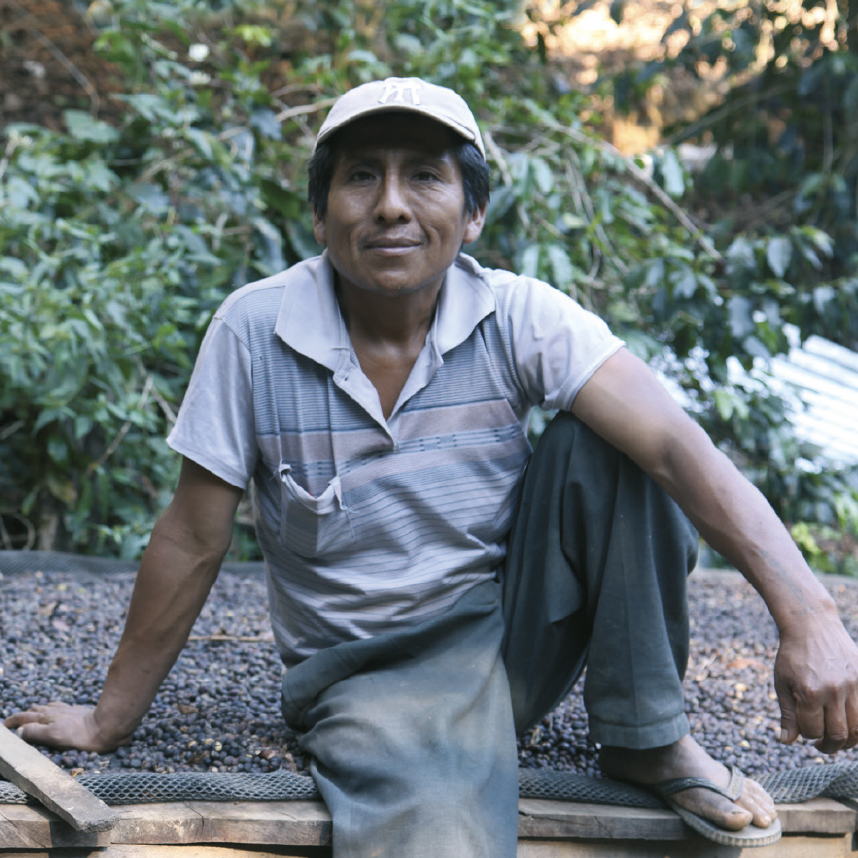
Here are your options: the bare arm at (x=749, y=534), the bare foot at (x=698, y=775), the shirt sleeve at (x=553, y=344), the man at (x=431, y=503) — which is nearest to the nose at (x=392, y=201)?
the man at (x=431, y=503)

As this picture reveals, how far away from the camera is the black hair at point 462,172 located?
5.28 ft

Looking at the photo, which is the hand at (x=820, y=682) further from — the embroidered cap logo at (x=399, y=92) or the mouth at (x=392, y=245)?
the embroidered cap logo at (x=399, y=92)

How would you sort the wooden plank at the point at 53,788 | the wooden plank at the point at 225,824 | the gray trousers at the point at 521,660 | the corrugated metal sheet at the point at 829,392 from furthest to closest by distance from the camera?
the corrugated metal sheet at the point at 829,392, the gray trousers at the point at 521,660, the wooden plank at the point at 225,824, the wooden plank at the point at 53,788

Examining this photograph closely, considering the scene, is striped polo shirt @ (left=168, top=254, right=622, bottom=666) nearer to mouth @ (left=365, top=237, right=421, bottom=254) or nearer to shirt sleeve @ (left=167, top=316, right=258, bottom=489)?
shirt sleeve @ (left=167, top=316, right=258, bottom=489)

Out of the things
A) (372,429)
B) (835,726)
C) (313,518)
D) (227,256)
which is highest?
(227,256)

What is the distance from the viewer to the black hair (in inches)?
63.4

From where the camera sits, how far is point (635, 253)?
351 centimetres

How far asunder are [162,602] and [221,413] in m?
0.32

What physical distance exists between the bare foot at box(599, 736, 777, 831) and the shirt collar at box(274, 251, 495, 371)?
0.74m

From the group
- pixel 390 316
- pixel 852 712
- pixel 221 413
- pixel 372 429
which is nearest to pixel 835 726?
pixel 852 712

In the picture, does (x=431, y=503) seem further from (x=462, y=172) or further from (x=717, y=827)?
(x=717, y=827)

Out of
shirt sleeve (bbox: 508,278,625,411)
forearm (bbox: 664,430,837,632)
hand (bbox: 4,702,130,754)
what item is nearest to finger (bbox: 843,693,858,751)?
forearm (bbox: 664,430,837,632)

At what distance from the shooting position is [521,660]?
169cm

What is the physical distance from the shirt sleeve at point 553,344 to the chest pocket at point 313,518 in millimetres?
359
